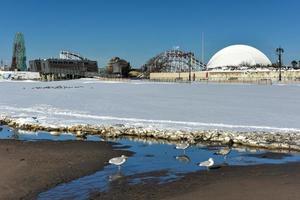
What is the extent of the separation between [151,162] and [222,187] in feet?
14.4

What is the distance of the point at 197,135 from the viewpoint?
68.9 ft

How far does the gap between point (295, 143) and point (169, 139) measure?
5.22 m

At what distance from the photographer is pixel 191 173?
13984mm

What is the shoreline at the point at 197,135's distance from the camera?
62.6 feet

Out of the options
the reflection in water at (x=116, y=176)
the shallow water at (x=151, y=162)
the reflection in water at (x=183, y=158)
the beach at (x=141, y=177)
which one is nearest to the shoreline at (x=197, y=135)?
the shallow water at (x=151, y=162)

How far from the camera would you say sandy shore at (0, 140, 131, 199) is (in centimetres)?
1214

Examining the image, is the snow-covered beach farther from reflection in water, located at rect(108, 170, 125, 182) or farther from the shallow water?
reflection in water, located at rect(108, 170, 125, 182)

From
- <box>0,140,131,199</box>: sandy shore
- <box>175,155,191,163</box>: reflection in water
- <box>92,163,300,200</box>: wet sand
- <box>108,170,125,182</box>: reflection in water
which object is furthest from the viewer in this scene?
<box>175,155,191,163</box>: reflection in water

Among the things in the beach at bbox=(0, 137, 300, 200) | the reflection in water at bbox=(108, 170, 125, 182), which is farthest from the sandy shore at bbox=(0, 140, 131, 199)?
the reflection in water at bbox=(108, 170, 125, 182)

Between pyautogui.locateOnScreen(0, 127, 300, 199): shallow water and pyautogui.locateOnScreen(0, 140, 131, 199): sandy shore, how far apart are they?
48cm

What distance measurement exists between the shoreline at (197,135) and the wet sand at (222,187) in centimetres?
476

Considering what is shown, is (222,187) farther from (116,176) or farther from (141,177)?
(116,176)

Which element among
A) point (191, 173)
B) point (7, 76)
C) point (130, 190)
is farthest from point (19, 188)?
point (7, 76)

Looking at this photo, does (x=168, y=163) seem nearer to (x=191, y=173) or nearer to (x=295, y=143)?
(x=191, y=173)
